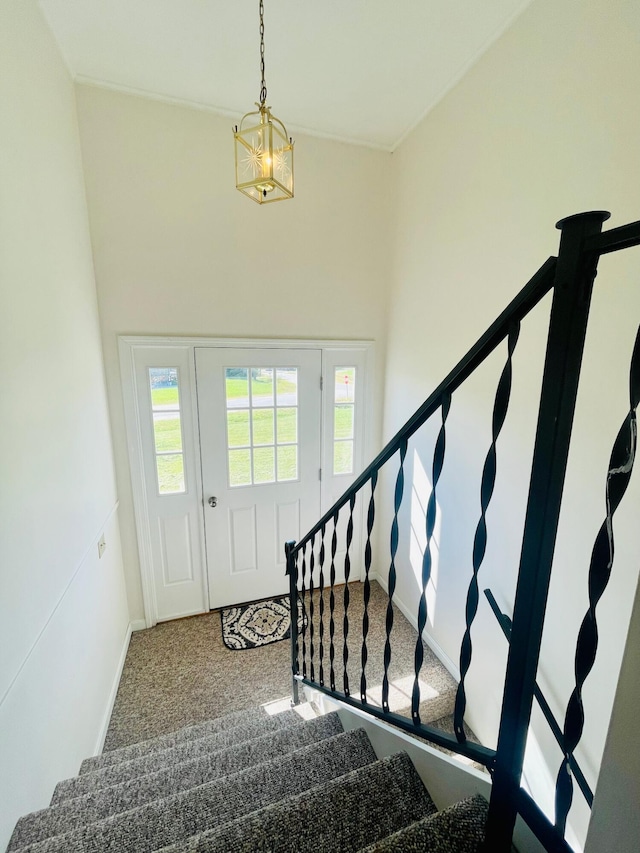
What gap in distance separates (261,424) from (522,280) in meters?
1.98

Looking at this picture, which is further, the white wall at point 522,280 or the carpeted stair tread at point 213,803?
the white wall at point 522,280

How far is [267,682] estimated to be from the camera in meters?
2.49

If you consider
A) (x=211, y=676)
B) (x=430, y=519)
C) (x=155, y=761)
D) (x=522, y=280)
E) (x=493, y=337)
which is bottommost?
(x=211, y=676)

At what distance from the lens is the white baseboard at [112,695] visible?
Result: 6.75ft

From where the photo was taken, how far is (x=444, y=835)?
2.56 feet

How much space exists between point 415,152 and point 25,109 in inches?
88.1

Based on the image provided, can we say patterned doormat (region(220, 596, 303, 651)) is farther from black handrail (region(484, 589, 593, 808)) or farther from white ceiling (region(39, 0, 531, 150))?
white ceiling (region(39, 0, 531, 150))

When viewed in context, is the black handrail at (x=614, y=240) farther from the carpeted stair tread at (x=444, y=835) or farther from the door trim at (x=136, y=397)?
the door trim at (x=136, y=397)

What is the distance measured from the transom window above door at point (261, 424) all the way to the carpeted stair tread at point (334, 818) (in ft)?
7.10

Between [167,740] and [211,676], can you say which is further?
[211,676]

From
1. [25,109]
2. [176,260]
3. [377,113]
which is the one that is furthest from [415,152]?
[25,109]

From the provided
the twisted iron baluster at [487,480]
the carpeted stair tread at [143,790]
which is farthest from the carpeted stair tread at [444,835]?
the carpeted stair tread at [143,790]

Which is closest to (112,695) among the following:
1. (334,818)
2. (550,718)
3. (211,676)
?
(211,676)

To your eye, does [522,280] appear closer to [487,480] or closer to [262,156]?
[262,156]
